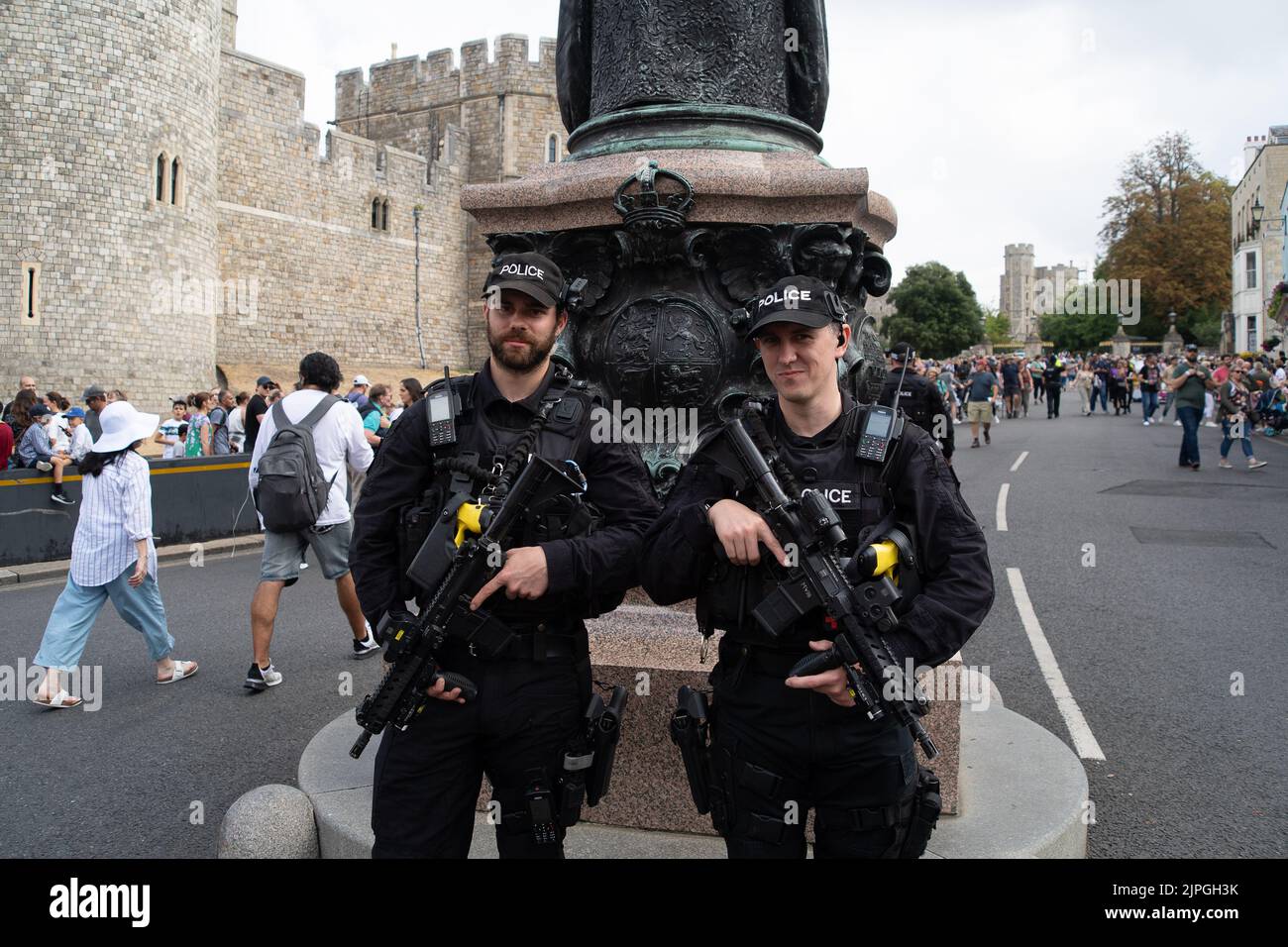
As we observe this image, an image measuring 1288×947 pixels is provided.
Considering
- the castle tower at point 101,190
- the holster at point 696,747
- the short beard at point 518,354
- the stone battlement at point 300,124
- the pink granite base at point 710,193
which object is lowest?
the holster at point 696,747

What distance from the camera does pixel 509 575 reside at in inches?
97.6

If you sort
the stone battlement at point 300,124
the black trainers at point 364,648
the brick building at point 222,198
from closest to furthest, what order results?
1. the black trainers at point 364,648
2. the brick building at point 222,198
3. the stone battlement at point 300,124

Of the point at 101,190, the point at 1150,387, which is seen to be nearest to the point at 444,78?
the point at 101,190

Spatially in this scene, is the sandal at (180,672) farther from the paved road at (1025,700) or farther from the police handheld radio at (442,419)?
the police handheld radio at (442,419)

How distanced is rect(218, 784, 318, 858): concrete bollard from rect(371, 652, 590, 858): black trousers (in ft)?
3.70

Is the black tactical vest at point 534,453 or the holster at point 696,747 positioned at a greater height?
the black tactical vest at point 534,453

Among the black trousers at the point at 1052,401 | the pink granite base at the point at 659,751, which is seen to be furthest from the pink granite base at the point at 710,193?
the black trousers at the point at 1052,401

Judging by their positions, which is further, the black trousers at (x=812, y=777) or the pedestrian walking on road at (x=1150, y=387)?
the pedestrian walking on road at (x=1150, y=387)

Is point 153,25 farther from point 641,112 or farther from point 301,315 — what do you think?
point 641,112

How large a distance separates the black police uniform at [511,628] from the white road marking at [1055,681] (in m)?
3.07

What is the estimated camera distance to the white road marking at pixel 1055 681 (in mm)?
4742

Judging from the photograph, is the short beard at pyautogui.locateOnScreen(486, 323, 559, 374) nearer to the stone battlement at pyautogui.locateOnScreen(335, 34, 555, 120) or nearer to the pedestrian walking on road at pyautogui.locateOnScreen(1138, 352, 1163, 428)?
the pedestrian walking on road at pyautogui.locateOnScreen(1138, 352, 1163, 428)
